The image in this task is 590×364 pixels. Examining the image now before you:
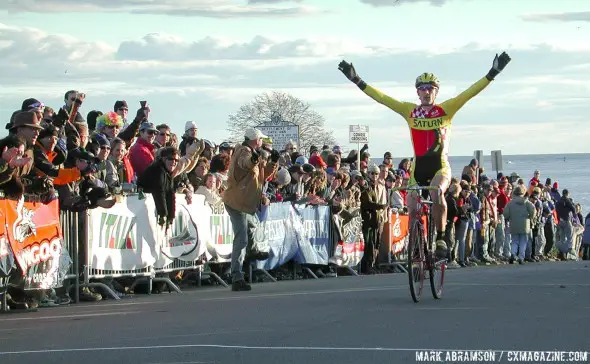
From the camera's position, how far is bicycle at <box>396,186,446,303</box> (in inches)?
529

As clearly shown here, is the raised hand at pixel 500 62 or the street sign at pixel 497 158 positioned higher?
the raised hand at pixel 500 62

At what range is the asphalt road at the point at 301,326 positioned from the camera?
9242 millimetres

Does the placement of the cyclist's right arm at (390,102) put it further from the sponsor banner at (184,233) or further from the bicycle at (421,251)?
the sponsor banner at (184,233)

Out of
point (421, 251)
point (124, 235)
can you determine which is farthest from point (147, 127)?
point (421, 251)

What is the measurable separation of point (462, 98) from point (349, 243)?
9.67m

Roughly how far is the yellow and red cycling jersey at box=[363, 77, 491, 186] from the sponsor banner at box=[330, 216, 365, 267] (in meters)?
8.78

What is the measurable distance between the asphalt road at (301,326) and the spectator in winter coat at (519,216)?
1921 centimetres

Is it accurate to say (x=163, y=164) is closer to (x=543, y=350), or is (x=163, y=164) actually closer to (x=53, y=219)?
(x=53, y=219)

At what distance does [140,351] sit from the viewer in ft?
31.0

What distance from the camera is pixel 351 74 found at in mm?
15320

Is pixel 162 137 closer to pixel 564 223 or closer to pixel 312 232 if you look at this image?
pixel 312 232

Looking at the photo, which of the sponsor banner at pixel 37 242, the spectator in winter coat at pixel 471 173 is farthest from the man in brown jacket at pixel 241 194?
the spectator in winter coat at pixel 471 173

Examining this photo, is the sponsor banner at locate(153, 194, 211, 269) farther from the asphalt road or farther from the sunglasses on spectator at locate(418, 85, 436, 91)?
the sunglasses on spectator at locate(418, 85, 436, 91)

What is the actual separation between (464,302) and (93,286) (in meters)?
4.90
